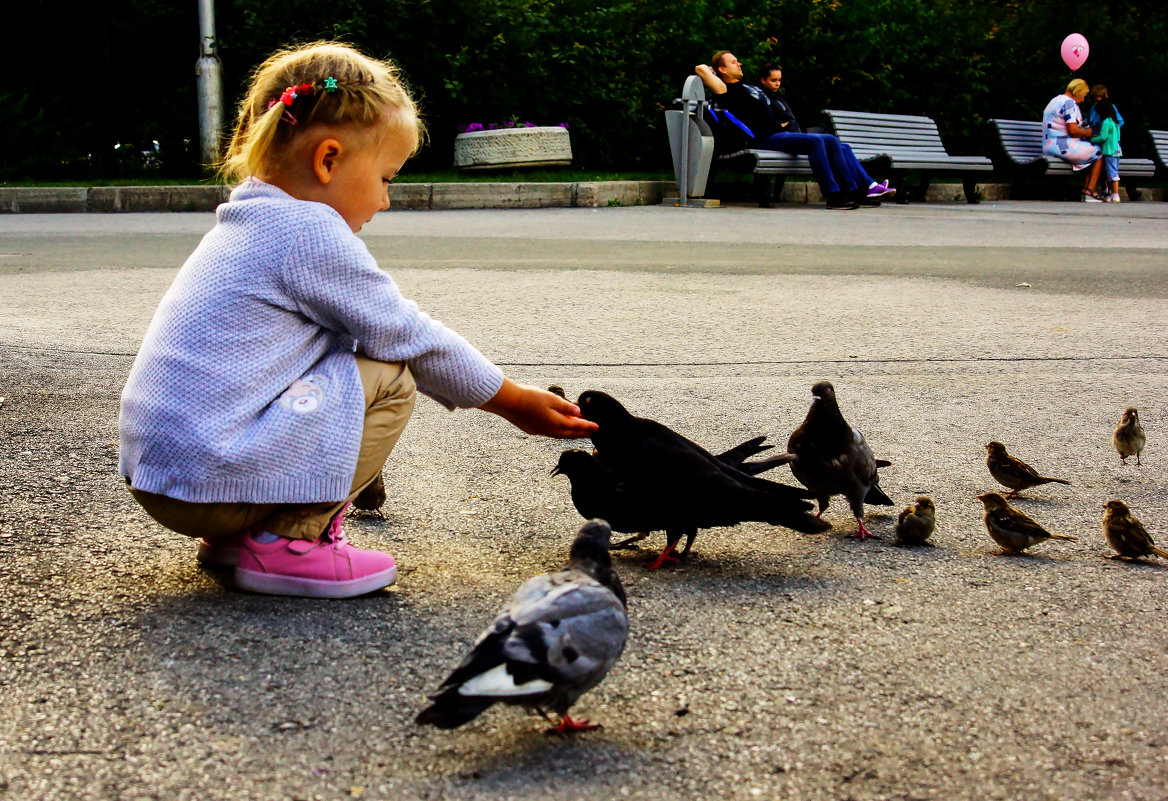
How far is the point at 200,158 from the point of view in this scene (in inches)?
643

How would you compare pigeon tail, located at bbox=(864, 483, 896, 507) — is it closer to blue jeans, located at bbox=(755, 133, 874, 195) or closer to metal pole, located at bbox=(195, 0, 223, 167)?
blue jeans, located at bbox=(755, 133, 874, 195)

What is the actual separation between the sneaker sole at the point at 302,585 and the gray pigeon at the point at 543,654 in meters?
0.65

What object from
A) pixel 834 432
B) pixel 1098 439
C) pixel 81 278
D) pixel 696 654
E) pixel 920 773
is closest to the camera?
pixel 920 773

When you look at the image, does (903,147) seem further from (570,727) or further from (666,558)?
(570,727)

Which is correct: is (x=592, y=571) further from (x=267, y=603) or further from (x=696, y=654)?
(x=267, y=603)

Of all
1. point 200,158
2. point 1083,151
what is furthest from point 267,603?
point 1083,151

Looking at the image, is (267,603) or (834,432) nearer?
(267,603)

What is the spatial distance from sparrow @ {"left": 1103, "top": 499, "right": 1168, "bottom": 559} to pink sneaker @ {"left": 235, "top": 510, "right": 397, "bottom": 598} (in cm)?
198

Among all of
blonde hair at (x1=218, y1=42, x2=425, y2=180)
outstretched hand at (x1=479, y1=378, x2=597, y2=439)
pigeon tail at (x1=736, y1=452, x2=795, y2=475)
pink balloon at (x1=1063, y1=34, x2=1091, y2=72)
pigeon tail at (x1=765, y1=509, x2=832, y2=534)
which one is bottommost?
pigeon tail at (x1=765, y1=509, x2=832, y2=534)

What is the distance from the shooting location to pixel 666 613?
9.21 feet

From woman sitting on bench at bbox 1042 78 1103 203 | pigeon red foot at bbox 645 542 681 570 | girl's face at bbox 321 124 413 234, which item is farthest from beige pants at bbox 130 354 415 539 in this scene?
woman sitting on bench at bbox 1042 78 1103 203

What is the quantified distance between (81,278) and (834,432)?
236 inches

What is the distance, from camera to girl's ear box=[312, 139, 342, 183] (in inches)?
110

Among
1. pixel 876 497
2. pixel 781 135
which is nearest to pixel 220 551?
pixel 876 497
